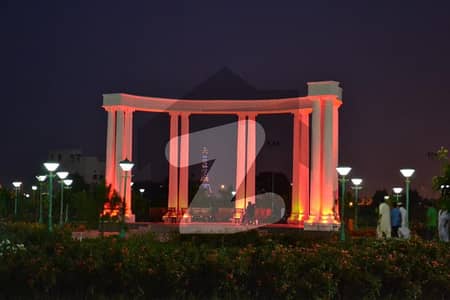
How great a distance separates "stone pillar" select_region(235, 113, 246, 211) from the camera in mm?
49344

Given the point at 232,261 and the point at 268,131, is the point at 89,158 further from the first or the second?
the point at 232,261

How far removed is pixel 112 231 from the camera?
1631 inches

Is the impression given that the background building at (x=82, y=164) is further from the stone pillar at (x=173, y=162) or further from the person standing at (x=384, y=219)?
the person standing at (x=384, y=219)

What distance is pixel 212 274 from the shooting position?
13.7m

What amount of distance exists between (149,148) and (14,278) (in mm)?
55041

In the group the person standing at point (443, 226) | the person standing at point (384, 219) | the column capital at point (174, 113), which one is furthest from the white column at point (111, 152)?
the person standing at point (443, 226)

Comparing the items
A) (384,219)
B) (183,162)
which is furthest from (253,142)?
(384,219)

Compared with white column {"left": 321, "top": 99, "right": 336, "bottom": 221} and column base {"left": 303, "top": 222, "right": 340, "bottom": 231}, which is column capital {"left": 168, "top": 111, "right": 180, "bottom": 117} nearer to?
white column {"left": 321, "top": 99, "right": 336, "bottom": 221}

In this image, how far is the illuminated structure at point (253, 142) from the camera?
40438mm

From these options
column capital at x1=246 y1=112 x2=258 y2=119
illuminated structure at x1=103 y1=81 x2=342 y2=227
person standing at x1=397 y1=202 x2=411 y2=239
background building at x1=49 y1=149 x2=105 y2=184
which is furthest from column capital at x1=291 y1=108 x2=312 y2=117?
background building at x1=49 y1=149 x2=105 y2=184

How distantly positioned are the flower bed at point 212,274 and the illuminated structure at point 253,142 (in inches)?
A: 1026

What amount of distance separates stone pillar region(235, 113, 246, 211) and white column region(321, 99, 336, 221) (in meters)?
9.68

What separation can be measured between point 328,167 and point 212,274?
27315mm

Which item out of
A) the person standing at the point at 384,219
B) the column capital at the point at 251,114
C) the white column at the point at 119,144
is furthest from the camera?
the column capital at the point at 251,114
